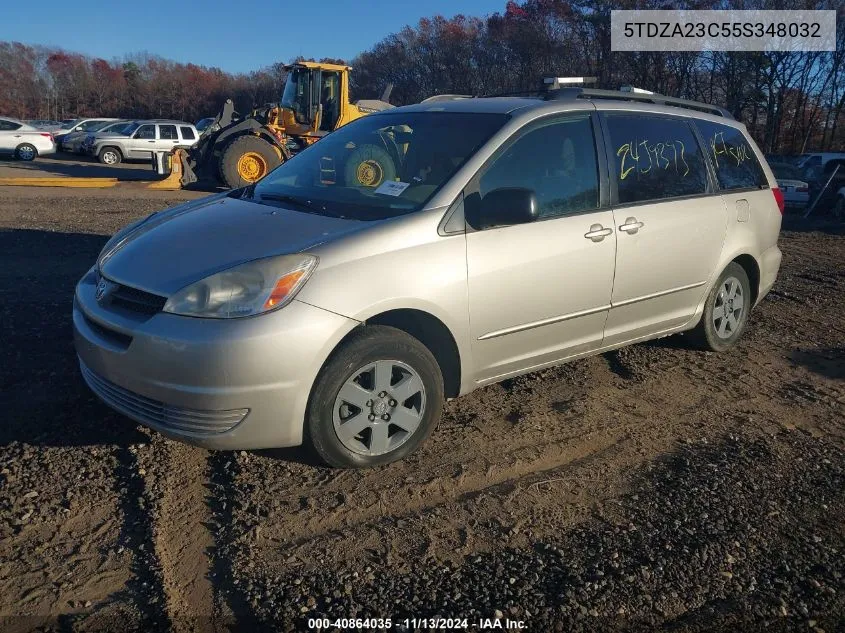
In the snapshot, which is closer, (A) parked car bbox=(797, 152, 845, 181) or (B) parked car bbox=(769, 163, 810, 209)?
(B) parked car bbox=(769, 163, 810, 209)

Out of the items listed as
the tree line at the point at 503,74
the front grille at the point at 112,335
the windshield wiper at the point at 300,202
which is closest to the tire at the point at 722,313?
the windshield wiper at the point at 300,202

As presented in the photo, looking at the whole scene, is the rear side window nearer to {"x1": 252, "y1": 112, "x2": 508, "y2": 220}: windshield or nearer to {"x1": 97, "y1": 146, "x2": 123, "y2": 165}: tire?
{"x1": 252, "y1": 112, "x2": 508, "y2": 220}: windshield

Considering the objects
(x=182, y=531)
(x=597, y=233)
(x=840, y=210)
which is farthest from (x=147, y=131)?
(x=182, y=531)

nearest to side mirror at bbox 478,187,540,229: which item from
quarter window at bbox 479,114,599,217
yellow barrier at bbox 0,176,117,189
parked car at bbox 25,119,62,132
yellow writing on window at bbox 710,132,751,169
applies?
quarter window at bbox 479,114,599,217

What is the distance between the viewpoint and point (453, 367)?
3.78m

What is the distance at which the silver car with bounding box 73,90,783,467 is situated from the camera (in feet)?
10.3

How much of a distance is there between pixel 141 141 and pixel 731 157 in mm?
25908

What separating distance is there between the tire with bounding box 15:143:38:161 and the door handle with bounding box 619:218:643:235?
93.1 ft

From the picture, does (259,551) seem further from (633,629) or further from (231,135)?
(231,135)

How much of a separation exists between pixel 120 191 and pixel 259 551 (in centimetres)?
1542

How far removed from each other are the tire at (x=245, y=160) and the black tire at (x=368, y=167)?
11.7 m

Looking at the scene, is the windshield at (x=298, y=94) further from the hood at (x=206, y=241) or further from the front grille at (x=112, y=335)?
the front grille at (x=112, y=335)

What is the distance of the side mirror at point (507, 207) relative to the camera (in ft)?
12.1

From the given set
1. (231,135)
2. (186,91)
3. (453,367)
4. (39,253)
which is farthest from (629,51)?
(186,91)
